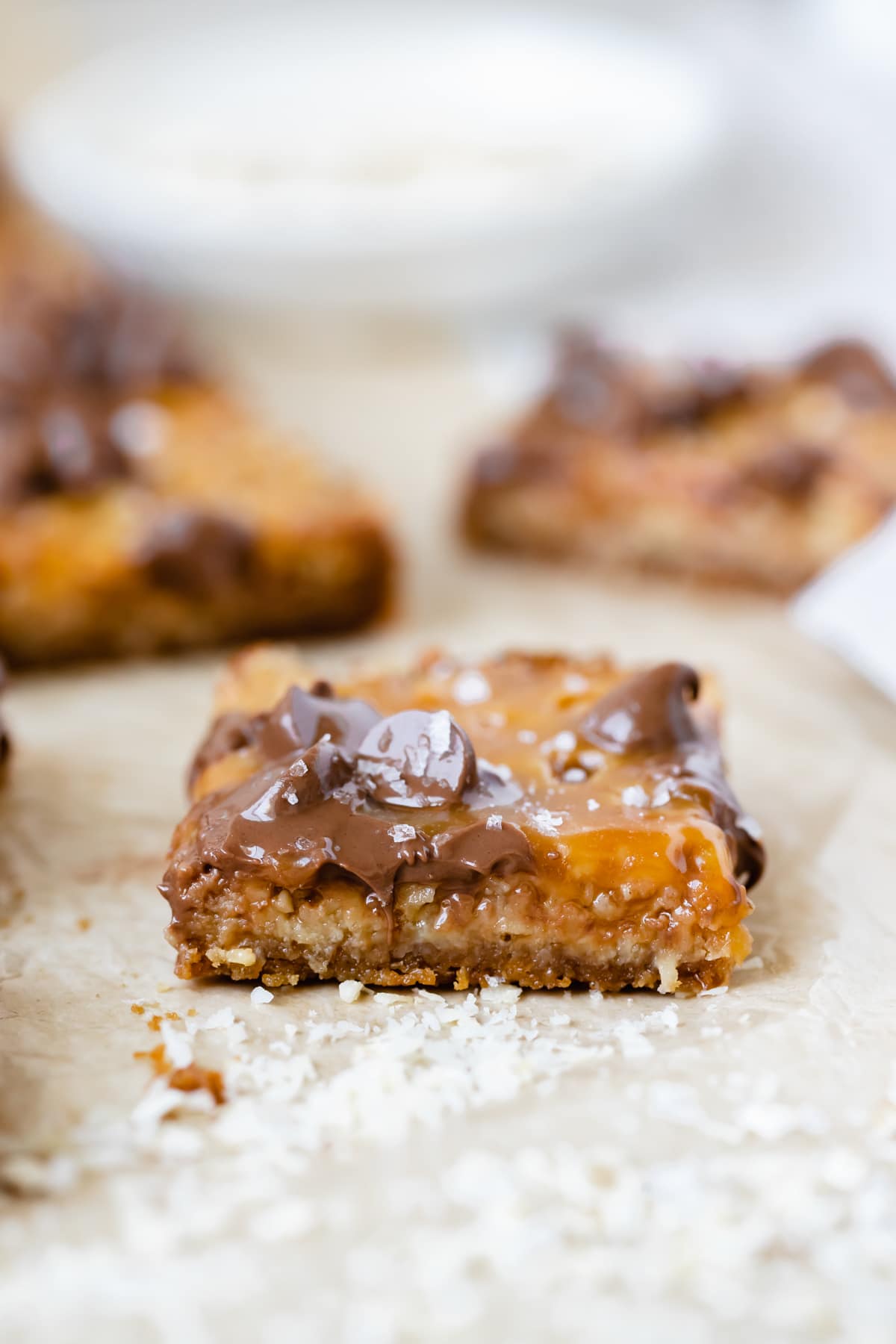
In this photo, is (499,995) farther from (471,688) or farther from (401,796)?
(471,688)

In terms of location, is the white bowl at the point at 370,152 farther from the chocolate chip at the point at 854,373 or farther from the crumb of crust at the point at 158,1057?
the crumb of crust at the point at 158,1057

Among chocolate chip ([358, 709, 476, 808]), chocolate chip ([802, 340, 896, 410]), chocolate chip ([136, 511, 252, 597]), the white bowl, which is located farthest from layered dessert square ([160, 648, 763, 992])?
the white bowl

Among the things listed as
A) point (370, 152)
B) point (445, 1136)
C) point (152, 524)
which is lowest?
point (152, 524)

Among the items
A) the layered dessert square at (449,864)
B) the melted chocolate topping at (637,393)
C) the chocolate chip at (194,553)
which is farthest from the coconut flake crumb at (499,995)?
the melted chocolate topping at (637,393)

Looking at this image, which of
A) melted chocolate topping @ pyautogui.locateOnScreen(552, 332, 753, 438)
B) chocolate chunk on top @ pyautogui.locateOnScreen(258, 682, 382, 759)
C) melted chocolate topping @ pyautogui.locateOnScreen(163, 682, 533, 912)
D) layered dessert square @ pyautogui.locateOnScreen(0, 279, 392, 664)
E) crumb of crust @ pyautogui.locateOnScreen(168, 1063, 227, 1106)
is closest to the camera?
crumb of crust @ pyautogui.locateOnScreen(168, 1063, 227, 1106)

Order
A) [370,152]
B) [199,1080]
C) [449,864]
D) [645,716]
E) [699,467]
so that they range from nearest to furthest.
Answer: [199,1080] < [449,864] < [645,716] < [699,467] < [370,152]

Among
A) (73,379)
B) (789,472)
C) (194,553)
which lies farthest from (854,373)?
(73,379)

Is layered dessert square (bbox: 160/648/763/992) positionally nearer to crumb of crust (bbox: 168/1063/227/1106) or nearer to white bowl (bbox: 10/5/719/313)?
crumb of crust (bbox: 168/1063/227/1106)
